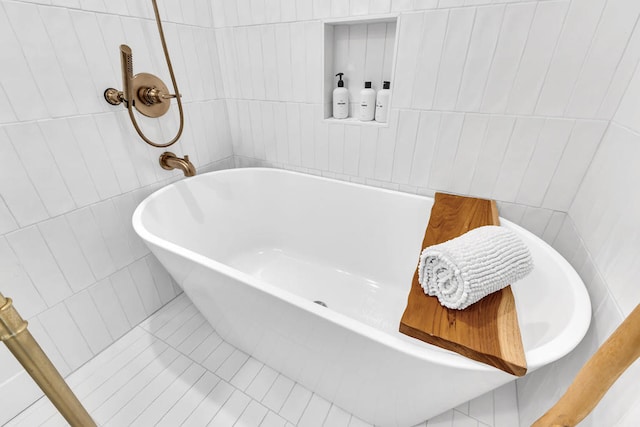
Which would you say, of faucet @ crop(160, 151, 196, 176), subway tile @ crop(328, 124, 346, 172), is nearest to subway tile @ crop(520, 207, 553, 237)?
subway tile @ crop(328, 124, 346, 172)

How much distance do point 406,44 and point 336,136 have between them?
1.60ft

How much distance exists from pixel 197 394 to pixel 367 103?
1408 millimetres

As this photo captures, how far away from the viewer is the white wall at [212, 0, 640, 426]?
2.61 feet

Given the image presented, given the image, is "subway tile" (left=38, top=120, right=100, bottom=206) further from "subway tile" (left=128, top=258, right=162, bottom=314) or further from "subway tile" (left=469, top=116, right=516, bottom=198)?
"subway tile" (left=469, top=116, right=516, bottom=198)

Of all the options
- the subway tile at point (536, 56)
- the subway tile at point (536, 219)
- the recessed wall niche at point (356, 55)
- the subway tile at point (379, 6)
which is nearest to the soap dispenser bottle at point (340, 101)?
the recessed wall niche at point (356, 55)

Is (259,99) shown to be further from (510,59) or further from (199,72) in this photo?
(510,59)

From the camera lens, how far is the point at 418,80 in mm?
1142

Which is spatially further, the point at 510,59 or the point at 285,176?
the point at 285,176

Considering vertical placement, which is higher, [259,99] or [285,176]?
[259,99]

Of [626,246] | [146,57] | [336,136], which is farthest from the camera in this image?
[336,136]

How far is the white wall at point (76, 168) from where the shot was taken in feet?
2.97

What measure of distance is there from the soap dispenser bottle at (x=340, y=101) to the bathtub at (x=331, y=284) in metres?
0.33

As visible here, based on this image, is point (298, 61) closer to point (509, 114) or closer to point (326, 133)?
point (326, 133)

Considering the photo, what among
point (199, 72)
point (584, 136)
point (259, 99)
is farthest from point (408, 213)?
point (199, 72)
